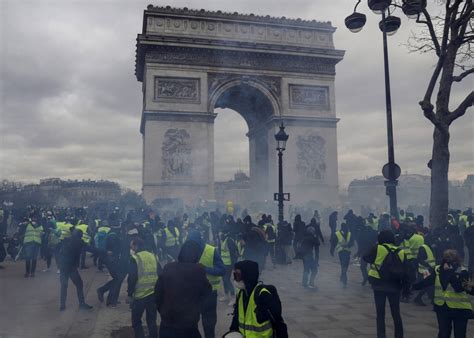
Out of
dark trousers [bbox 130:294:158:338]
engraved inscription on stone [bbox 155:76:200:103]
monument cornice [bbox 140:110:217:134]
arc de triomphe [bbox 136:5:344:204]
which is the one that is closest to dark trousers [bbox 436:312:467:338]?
dark trousers [bbox 130:294:158:338]

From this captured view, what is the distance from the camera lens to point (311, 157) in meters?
31.9

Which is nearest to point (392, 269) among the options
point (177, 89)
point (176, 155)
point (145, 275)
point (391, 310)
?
point (391, 310)

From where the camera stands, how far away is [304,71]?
32625mm

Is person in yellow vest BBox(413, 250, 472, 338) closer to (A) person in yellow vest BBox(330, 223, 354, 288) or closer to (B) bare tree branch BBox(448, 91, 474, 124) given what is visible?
(A) person in yellow vest BBox(330, 223, 354, 288)

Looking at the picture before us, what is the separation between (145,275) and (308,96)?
28667 millimetres

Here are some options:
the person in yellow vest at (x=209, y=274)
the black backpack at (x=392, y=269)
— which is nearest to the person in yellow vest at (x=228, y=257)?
the person in yellow vest at (x=209, y=274)

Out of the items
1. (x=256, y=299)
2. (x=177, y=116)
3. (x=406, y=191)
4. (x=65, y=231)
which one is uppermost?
(x=177, y=116)

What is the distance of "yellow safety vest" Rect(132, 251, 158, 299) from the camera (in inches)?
215

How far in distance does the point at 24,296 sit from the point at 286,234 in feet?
26.3

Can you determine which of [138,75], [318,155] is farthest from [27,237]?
[138,75]

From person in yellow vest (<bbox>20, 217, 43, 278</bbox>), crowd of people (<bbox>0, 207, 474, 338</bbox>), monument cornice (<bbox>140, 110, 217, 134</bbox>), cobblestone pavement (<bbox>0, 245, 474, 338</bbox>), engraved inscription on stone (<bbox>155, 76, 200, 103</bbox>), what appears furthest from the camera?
engraved inscription on stone (<bbox>155, 76, 200, 103</bbox>)

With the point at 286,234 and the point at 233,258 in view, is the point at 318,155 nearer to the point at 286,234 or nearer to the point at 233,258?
the point at 286,234

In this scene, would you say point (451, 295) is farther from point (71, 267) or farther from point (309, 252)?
point (71, 267)

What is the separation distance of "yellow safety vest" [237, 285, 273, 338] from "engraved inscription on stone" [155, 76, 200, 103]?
1073 inches
